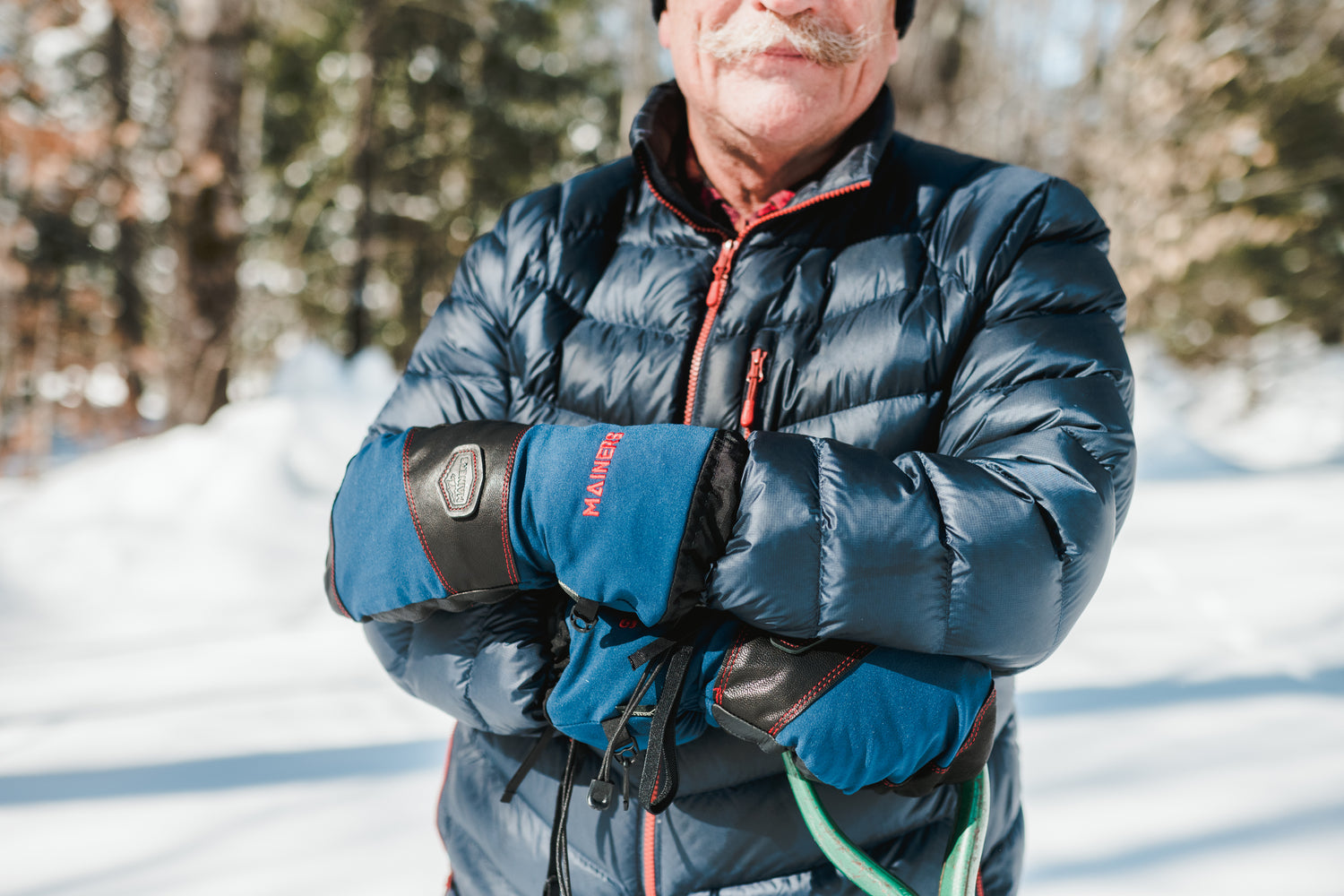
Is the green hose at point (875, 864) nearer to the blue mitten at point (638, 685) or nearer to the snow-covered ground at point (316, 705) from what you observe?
the blue mitten at point (638, 685)

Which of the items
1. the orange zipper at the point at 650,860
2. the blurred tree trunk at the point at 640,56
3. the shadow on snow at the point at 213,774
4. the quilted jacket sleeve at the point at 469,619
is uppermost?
the blurred tree trunk at the point at 640,56

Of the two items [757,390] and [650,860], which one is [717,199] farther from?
[650,860]

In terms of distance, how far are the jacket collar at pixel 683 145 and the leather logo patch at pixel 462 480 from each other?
1.73 feet

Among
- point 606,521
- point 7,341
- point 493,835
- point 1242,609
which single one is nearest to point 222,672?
point 493,835

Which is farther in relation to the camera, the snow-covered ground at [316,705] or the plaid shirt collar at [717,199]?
the snow-covered ground at [316,705]

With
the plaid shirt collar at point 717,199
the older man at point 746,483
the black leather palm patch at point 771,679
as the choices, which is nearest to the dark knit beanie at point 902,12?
the older man at point 746,483

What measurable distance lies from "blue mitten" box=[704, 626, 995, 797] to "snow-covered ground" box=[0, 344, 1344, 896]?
1.36m

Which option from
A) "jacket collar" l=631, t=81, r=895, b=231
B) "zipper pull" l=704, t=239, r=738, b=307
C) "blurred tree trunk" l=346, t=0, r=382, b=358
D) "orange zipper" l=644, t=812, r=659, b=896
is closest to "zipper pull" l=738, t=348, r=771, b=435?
"zipper pull" l=704, t=239, r=738, b=307

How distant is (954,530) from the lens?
91cm

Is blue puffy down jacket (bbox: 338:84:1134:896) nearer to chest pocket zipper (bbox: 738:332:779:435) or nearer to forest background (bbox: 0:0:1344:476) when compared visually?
chest pocket zipper (bbox: 738:332:779:435)

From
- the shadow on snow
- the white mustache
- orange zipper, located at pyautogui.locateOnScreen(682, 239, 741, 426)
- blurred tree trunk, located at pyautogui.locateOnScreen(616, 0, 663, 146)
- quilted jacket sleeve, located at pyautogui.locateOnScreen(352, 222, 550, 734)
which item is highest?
blurred tree trunk, located at pyautogui.locateOnScreen(616, 0, 663, 146)

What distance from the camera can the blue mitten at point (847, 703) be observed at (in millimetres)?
915

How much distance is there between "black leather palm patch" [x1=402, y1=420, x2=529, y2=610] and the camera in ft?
3.13

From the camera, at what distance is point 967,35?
46.5ft
